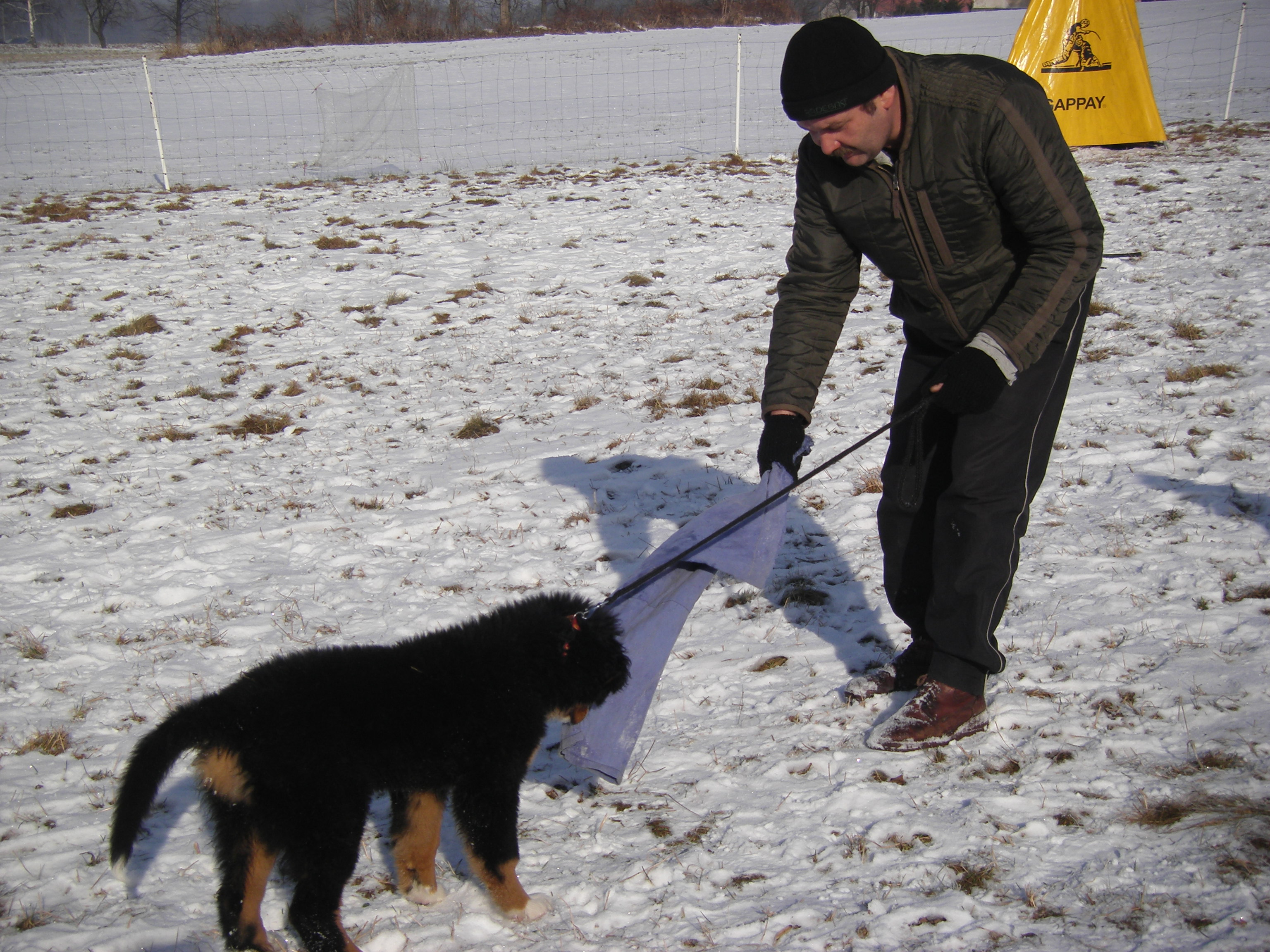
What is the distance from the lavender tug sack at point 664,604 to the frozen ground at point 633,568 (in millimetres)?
292

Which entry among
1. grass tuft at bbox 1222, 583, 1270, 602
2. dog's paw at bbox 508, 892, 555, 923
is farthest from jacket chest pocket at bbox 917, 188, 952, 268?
dog's paw at bbox 508, 892, 555, 923

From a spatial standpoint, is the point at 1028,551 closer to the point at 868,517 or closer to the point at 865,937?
the point at 868,517

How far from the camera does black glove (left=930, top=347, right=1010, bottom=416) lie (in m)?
2.36

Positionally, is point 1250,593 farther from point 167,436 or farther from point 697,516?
point 167,436

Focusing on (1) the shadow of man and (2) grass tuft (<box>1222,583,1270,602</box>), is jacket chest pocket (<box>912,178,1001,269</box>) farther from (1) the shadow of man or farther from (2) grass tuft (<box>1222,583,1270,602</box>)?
(2) grass tuft (<box>1222,583,1270,602</box>)

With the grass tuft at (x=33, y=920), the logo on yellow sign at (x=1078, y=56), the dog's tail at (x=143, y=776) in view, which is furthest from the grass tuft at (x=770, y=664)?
the logo on yellow sign at (x=1078, y=56)

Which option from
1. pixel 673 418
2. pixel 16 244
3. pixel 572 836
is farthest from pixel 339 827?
pixel 16 244

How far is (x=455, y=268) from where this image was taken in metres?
9.17

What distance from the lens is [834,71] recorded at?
7.16 ft

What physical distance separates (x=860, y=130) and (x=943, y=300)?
59cm

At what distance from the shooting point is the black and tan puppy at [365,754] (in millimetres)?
2039

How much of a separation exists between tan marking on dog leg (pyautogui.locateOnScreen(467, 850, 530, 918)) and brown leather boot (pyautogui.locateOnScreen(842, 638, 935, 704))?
1.40m

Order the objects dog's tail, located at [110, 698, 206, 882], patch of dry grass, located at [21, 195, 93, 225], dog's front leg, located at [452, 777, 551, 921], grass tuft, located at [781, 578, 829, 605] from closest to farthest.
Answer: dog's tail, located at [110, 698, 206, 882]
dog's front leg, located at [452, 777, 551, 921]
grass tuft, located at [781, 578, 829, 605]
patch of dry grass, located at [21, 195, 93, 225]

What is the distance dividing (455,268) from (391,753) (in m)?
7.73
